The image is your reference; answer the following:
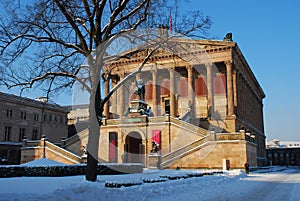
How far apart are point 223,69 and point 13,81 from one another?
43761mm

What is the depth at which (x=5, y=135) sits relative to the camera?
55.4 m

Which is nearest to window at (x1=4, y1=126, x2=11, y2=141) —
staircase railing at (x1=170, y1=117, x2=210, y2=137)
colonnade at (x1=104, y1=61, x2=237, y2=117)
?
colonnade at (x1=104, y1=61, x2=237, y2=117)

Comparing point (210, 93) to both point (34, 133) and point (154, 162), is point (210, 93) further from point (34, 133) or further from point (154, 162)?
point (34, 133)

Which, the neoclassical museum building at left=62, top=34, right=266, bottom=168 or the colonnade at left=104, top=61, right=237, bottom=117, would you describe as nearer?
the neoclassical museum building at left=62, top=34, right=266, bottom=168

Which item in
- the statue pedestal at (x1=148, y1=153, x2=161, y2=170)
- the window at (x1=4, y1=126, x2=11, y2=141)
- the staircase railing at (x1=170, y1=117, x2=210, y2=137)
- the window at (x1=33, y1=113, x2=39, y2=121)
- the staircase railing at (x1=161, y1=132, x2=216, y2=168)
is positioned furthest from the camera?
the window at (x1=33, y1=113, x2=39, y2=121)

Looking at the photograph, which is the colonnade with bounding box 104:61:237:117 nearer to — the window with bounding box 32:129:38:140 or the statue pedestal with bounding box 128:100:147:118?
the statue pedestal with bounding box 128:100:147:118

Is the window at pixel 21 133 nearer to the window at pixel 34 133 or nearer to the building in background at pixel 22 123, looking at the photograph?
the building in background at pixel 22 123

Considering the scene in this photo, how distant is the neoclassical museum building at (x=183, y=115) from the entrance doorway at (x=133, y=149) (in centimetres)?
10

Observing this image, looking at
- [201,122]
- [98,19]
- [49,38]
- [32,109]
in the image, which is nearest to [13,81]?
[49,38]

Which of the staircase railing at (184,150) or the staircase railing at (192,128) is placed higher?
the staircase railing at (192,128)

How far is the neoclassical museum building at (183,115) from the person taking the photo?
112ft

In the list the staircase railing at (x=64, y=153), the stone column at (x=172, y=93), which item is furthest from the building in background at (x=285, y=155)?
the staircase railing at (x=64, y=153)

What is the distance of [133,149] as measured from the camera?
137ft

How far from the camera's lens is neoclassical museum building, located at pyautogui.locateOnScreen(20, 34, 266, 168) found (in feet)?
112
